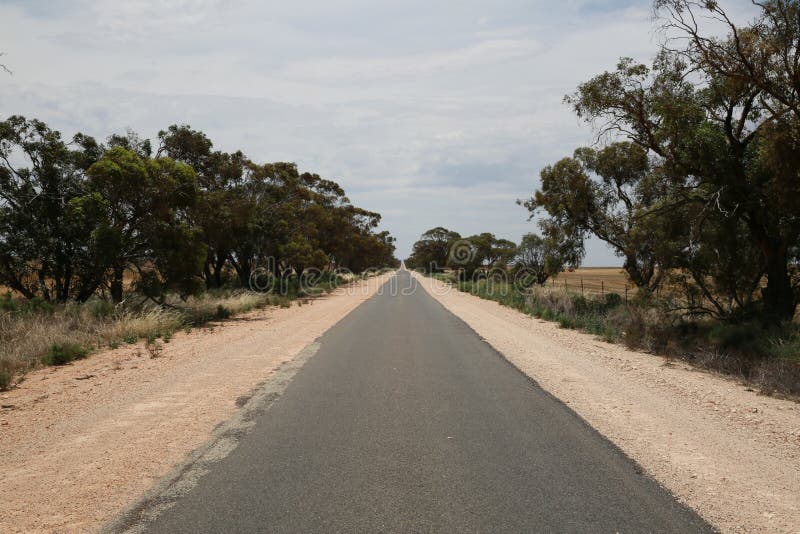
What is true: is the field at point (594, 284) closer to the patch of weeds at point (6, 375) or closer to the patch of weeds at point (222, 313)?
the patch of weeds at point (222, 313)

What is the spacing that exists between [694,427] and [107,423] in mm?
7374

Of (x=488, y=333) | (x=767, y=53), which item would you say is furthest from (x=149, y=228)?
(x=767, y=53)

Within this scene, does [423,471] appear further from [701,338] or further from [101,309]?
[101,309]

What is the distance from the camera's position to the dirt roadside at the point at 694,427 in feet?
15.9

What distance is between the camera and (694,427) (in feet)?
23.9

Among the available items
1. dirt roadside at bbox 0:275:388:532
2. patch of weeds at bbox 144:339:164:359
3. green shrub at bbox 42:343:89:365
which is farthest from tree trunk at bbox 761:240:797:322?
green shrub at bbox 42:343:89:365

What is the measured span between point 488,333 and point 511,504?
525 inches

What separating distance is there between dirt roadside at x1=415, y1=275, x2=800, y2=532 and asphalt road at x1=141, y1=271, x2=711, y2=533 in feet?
1.12

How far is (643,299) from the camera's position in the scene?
23.3 m

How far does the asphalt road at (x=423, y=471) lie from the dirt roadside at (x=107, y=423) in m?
0.74

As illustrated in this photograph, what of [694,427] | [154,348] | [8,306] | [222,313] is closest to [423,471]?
[694,427]

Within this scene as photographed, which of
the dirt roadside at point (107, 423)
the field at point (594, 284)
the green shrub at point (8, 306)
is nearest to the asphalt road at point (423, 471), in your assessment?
the dirt roadside at point (107, 423)

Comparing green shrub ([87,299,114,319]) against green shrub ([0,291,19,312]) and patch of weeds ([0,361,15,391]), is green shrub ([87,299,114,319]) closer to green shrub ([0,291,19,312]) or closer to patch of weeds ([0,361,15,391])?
green shrub ([0,291,19,312])

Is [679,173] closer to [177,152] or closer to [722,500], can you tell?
[722,500]
